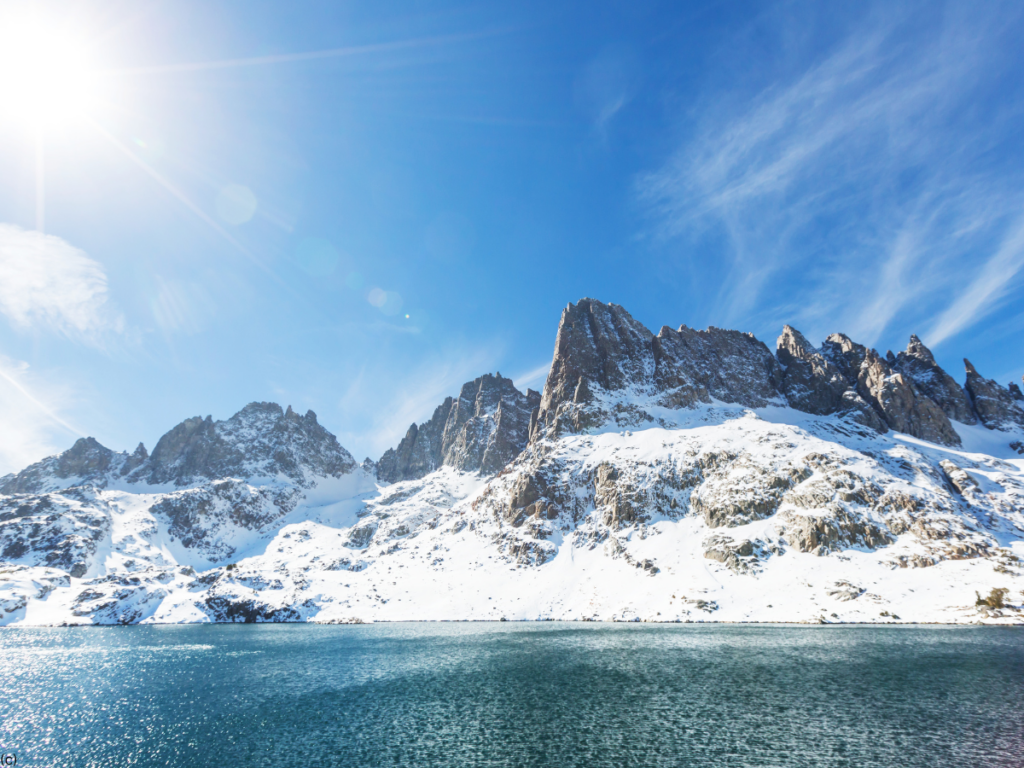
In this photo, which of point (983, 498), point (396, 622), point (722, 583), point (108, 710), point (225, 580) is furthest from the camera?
point (225, 580)

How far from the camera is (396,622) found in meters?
117

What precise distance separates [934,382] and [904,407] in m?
36.5

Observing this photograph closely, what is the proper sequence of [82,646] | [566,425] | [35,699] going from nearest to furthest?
[35,699]
[82,646]
[566,425]

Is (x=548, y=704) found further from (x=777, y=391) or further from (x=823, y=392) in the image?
(x=777, y=391)

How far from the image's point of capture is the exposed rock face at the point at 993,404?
6476 inches

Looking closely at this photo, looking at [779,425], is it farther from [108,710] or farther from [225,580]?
[225,580]

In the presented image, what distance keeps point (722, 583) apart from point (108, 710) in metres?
102

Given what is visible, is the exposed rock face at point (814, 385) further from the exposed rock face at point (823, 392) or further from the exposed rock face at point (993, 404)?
the exposed rock face at point (993, 404)

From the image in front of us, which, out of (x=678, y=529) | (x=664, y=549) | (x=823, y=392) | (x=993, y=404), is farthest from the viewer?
(x=823, y=392)

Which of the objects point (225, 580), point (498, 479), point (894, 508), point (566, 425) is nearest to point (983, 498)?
point (894, 508)

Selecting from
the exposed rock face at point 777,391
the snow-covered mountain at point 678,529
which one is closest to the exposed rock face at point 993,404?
the snow-covered mountain at point 678,529

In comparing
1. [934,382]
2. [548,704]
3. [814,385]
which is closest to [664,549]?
[548,704]

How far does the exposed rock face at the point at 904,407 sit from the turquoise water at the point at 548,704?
115 m

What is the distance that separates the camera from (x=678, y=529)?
122500mm
